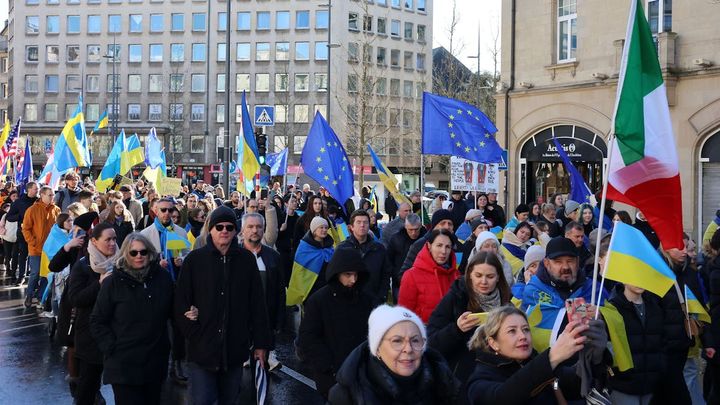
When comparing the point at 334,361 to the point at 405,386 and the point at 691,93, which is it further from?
the point at 691,93

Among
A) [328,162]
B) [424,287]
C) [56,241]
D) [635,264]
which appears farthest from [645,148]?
[328,162]

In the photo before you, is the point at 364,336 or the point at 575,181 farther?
the point at 575,181

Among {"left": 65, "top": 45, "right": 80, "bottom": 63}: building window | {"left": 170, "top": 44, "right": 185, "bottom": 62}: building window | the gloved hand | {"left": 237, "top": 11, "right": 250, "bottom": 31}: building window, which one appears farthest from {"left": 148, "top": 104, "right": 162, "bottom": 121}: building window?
the gloved hand

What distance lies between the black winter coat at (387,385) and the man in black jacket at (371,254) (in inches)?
179

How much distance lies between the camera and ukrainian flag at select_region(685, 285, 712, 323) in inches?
263

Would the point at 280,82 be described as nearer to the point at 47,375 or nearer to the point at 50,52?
the point at 50,52

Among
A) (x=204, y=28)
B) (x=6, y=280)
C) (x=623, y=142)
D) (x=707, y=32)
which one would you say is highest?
(x=204, y=28)

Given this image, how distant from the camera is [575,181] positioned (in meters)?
14.7

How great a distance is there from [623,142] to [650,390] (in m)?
1.79

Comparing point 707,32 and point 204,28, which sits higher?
point 204,28

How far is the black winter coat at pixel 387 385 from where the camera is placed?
→ 373 cm

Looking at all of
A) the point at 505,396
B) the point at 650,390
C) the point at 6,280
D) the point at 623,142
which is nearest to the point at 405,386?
the point at 505,396

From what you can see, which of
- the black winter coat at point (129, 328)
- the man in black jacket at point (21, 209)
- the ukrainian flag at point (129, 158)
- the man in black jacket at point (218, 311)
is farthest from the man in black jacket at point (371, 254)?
the ukrainian flag at point (129, 158)

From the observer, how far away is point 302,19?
74312 millimetres
